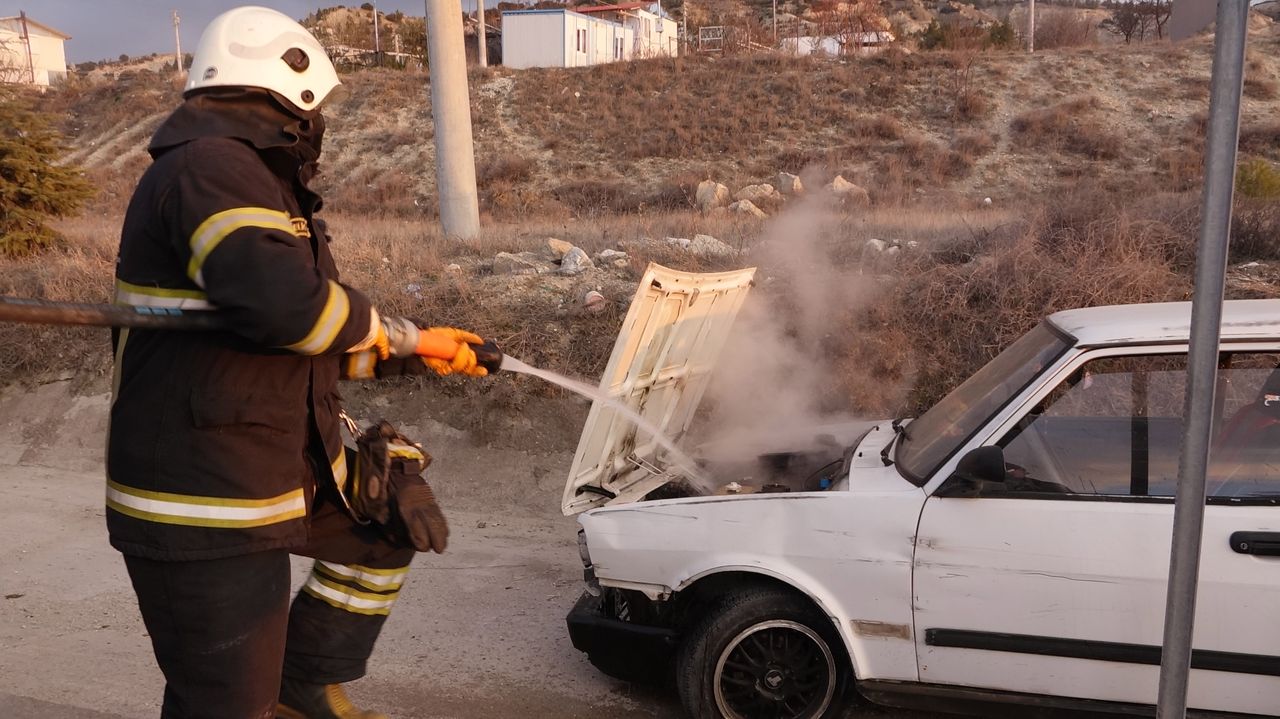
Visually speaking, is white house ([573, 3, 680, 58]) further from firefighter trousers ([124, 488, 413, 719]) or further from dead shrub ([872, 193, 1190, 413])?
firefighter trousers ([124, 488, 413, 719])

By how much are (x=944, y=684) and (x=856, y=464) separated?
844 mm

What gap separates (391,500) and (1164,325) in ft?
8.34

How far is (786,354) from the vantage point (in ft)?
22.5

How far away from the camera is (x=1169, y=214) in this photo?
8.45 meters

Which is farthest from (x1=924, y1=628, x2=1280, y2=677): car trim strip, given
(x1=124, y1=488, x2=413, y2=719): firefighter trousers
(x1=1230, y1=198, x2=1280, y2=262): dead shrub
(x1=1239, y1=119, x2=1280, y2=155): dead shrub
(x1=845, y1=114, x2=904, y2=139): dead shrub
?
(x1=845, y1=114, x2=904, y2=139): dead shrub

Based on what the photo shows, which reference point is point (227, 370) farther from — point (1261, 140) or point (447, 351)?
point (1261, 140)

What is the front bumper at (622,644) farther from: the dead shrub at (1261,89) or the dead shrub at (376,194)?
the dead shrub at (1261,89)

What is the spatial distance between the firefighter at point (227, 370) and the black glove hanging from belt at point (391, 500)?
197 mm

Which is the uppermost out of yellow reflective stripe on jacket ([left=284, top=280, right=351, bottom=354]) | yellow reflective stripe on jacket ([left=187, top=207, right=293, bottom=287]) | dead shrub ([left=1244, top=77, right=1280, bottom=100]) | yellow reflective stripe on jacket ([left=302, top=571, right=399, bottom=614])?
dead shrub ([left=1244, top=77, right=1280, bottom=100])

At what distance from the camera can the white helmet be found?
93.3 inches

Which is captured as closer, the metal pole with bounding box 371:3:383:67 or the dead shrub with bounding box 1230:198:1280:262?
the dead shrub with bounding box 1230:198:1280:262

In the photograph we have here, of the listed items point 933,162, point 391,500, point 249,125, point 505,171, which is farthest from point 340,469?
point 505,171

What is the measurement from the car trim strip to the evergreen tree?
12409mm

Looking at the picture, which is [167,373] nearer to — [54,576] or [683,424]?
[683,424]
